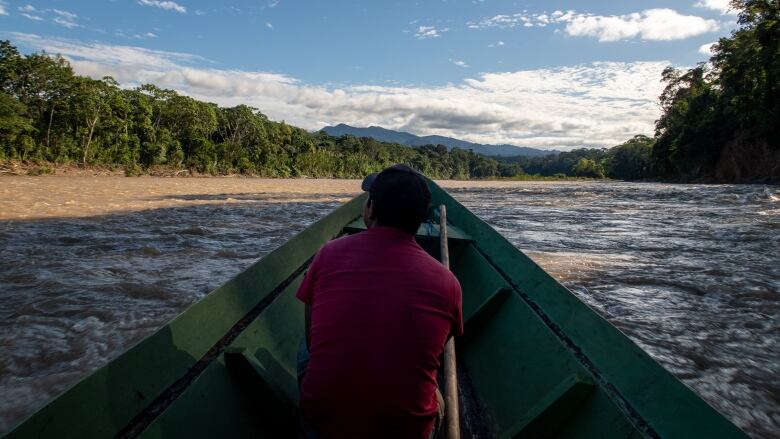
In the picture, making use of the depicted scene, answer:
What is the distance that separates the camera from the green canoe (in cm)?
155

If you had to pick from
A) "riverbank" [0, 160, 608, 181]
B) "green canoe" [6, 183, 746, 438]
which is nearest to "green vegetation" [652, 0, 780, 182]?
"green canoe" [6, 183, 746, 438]

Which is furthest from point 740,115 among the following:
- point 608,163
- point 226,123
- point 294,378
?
point 608,163

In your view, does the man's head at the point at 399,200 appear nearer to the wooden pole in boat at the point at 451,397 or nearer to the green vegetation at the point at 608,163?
the wooden pole in boat at the point at 451,397

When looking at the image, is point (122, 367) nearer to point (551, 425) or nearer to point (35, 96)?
point (551, 425)

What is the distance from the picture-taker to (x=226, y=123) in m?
54.7

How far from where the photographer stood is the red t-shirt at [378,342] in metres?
1.34

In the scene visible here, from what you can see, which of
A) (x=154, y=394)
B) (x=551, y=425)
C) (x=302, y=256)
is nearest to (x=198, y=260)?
(x=302, y=256)

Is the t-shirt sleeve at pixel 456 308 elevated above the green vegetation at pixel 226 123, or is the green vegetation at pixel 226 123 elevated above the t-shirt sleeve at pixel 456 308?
the green vegetation at pixel 226 123

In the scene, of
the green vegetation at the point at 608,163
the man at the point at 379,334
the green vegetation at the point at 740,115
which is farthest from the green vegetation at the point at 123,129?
the green vegetation at the point at 608,163

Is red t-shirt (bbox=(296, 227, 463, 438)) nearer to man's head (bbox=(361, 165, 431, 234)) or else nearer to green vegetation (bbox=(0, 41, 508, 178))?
man's head (bbox=(361, 165, 431, 234))

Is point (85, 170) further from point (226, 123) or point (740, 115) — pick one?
point (740, 115)

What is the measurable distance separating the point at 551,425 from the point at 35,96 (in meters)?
37.8

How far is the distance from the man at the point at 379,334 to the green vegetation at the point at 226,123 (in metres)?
30.9

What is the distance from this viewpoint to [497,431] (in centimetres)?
238
